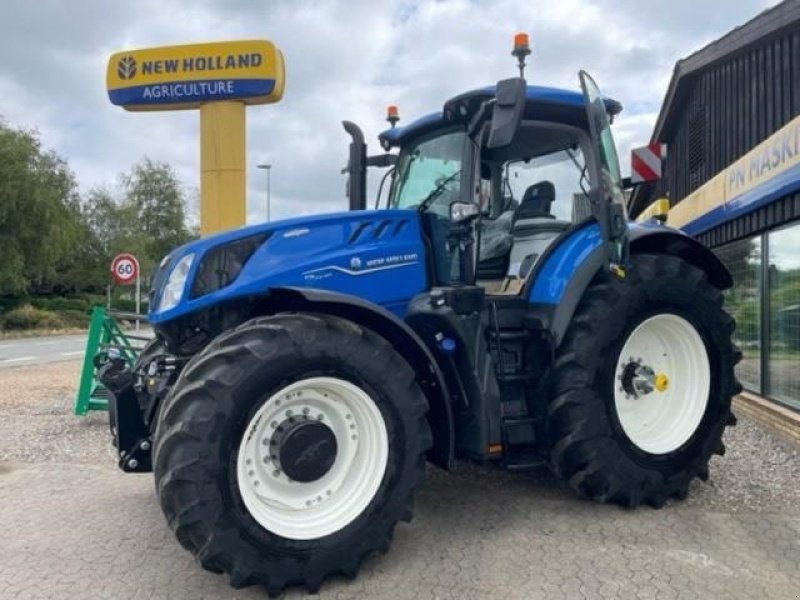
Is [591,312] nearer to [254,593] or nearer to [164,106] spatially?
[254,593]

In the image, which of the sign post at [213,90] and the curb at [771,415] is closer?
the curb at [771,415]

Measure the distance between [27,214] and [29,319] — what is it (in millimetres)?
4584

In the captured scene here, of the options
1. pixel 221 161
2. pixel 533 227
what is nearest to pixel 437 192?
pixel 533 227

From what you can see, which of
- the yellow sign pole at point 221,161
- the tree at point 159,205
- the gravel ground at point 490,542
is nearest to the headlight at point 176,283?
the gravel ground at point 490,542

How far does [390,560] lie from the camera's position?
3564 millimetres

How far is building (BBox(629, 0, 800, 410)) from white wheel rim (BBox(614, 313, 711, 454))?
2022 millimetres

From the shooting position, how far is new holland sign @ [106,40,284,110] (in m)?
10.1

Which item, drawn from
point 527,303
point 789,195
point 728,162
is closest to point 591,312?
point 527,303

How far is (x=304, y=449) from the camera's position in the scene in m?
3.35

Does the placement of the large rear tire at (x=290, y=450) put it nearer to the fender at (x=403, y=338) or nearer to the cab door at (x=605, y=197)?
the fender at (x=403, y=338)

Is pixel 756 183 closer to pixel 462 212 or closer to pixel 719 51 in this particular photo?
pixel 719 51

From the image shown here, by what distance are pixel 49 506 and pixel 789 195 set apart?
20.5 feet

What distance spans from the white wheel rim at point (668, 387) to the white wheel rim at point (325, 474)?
5.82 feet

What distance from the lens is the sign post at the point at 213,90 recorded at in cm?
1012
